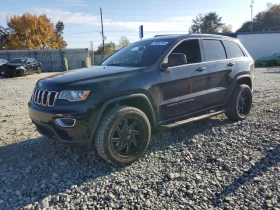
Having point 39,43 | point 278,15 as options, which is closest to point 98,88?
point 39,43

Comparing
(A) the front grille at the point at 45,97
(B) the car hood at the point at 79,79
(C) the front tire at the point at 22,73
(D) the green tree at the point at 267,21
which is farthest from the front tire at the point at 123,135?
(D) the green tree at the point at 267,21

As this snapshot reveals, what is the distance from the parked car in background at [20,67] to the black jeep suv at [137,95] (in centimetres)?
1691

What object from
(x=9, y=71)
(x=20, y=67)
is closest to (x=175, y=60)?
(x=9, y=71)

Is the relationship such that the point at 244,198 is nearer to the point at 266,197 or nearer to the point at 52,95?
the point at 266,197

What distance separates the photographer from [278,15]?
58406mm

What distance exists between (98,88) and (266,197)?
7.75 feet

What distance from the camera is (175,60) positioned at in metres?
3.78

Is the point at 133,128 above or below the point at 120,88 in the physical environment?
below

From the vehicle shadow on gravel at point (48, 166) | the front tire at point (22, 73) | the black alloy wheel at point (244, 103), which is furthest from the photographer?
the front tire at point (22, 73)

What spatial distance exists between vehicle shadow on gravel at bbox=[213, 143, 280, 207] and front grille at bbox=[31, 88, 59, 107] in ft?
7.60

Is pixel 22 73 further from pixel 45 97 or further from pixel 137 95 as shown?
pixel 137 95

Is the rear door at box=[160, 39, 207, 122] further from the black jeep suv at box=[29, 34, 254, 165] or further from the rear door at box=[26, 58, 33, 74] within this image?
the rear door at box=[26, 58, 33, 74]

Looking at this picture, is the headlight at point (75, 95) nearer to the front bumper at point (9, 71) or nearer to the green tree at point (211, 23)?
the front bumper at point (9, 71)

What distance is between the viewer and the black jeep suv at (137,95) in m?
3.18
